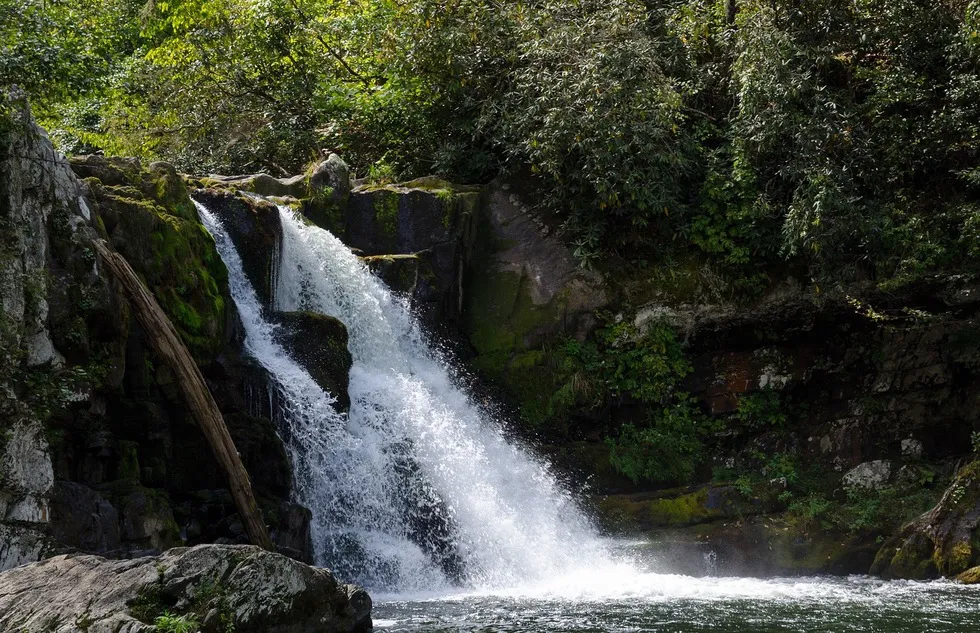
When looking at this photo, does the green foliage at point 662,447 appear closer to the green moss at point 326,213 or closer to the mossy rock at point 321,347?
the mossy rock at point 321,347

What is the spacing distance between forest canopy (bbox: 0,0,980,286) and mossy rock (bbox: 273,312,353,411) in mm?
3885

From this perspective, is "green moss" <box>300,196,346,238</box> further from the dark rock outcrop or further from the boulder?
the boulder

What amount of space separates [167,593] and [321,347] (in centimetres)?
608

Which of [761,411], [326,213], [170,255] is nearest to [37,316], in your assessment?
[170,255]

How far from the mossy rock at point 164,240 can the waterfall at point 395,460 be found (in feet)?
3.00

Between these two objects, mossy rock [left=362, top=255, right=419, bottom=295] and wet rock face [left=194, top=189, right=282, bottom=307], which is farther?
mossy rock [left=362, top=255, right=419, bottom=295]

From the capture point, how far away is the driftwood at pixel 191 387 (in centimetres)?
898

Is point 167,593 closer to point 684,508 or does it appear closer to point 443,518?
point 443,518

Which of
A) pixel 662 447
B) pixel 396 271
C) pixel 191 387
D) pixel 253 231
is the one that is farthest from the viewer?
pixel 662 447

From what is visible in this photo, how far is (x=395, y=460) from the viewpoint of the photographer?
11.4m

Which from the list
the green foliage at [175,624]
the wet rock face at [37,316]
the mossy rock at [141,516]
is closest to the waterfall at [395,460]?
the mossy rock at [141,516]

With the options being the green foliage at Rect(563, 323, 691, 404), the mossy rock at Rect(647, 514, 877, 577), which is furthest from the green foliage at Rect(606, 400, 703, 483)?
the mossy rock at Rect(647, 514, 877, 577)

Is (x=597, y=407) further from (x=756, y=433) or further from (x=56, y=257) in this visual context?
(x=56, y=257)

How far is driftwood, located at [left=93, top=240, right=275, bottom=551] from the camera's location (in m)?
8.98
